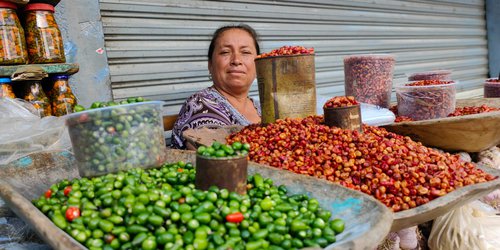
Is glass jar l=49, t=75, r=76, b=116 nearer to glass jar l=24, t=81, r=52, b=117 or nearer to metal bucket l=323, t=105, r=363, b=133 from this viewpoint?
glass jar l=24, t=81, r=52, b=117

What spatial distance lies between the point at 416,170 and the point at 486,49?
356 inches

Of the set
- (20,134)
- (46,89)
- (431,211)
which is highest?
(46,89)

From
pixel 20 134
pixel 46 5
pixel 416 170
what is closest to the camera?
pixel 416 170

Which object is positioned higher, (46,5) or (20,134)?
(46,5)

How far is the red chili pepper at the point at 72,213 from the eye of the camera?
1.35 m

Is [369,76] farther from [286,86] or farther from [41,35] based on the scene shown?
[41,35]

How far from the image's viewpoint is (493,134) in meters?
2.63

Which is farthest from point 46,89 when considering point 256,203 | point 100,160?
point 256,203

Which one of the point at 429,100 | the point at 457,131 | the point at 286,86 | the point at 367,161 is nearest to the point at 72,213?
the point at 367,161

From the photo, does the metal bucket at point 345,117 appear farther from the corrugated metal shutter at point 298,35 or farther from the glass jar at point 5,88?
the corrugated metal shutter at point 298,35

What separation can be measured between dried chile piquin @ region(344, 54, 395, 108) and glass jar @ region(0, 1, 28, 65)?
232cm

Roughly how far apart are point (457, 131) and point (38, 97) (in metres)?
2.77

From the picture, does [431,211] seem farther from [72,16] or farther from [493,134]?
[72,16]

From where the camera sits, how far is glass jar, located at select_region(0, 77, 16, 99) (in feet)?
7.61
